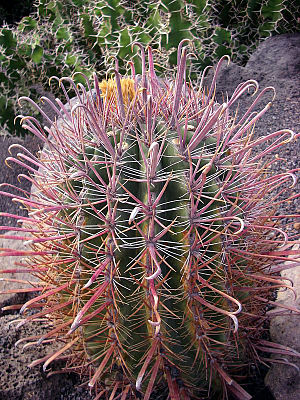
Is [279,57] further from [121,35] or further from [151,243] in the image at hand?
[151,243]

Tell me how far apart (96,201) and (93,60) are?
256 cm

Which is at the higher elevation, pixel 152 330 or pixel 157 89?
pixel 157 89

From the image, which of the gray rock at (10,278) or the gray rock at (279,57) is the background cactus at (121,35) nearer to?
the gray rock at (279,57)

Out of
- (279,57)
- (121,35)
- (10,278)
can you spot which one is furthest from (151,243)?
(279,57)

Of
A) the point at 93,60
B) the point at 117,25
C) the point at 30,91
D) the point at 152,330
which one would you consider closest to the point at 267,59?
the point at 117,25

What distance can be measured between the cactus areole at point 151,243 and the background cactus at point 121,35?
161 centimetres

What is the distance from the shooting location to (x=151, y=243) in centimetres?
103

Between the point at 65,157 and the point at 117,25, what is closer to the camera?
the point at 65,157

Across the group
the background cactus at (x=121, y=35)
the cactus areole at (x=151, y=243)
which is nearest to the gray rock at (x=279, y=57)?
the background cactus at (x=121, y=35)

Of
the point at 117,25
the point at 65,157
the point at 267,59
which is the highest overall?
the point at 65,157

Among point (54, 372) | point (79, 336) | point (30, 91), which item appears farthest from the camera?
point (30, 91)

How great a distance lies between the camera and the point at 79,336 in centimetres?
122

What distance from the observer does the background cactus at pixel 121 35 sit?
8.92ft

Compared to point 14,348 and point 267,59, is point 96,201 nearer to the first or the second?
point 14,348
